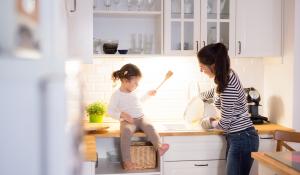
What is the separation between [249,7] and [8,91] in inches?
131

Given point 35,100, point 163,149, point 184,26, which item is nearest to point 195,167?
point 163,149

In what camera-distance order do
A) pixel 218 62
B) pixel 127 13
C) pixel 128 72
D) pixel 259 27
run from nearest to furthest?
pixel 218 62, pixel 128 72, pixel 127 13, pixel 259 27

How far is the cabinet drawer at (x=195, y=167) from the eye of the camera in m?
3.24

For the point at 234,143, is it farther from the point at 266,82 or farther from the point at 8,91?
the point at 8,91

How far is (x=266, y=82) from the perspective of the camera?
3.85m

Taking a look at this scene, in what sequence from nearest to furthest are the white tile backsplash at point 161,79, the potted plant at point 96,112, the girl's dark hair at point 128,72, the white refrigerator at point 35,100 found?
the white refrigerator at point 35,100 < the girl's dark hair at point 128,72 < the potted plant at point 96,112 < the white tile backsplash at point 161,79

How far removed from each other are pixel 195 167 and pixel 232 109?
588 mm

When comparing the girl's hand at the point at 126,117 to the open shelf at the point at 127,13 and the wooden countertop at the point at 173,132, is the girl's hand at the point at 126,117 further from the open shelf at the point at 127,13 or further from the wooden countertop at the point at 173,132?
the open shelf at the point at 127,13

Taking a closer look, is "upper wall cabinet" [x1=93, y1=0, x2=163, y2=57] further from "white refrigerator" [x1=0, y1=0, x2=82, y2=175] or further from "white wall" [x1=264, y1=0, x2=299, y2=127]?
"white refrigerator" [x1=0, y1=0, x2=82, y2=175]

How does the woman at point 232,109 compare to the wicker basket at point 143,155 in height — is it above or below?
above

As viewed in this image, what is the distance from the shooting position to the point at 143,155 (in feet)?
10.7

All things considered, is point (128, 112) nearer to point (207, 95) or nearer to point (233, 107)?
point (207, 95)

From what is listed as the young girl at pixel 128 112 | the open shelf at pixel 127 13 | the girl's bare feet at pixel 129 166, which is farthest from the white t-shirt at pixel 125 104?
the open shelf at pixel 127 13

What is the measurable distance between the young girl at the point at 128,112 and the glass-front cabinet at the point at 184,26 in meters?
0.42
